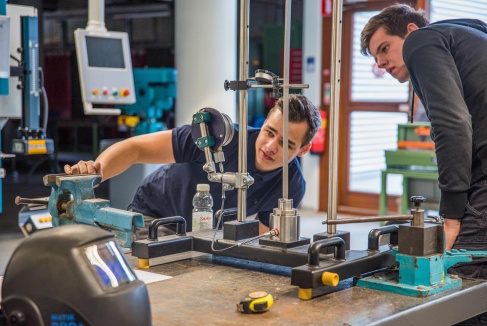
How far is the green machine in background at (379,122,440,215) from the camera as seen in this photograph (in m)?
5.08

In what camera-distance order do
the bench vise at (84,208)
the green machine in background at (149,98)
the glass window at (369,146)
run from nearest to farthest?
1. the bench vise at (84,208)
2. the green machine in background at (149,98)
3. the glass window at (369,146)

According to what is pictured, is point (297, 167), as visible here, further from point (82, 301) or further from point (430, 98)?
point (82, 301)

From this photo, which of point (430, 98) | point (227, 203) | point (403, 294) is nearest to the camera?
point (403, 294)

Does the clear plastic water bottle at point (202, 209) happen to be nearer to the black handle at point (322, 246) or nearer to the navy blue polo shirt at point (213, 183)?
the navy blue polo shirt at point (213, 183)

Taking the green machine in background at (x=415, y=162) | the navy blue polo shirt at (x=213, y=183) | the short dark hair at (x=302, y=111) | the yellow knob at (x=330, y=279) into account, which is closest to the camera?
the yellow knob at (x=330, y=279)

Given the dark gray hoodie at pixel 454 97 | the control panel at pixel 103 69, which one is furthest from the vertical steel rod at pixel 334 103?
the control panel at pixel 103 69

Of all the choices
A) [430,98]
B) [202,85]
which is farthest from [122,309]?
[202,85]

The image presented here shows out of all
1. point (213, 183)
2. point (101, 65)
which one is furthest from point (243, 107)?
point (101, 65)

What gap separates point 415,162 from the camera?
16.9 feet

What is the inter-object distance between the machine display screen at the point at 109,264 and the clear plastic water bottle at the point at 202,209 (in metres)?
0.82

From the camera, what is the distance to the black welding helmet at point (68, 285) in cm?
100

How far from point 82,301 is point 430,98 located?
0.99 metres

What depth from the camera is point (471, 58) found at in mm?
1663

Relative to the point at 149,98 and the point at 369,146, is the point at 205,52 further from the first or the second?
the point at 369,146
